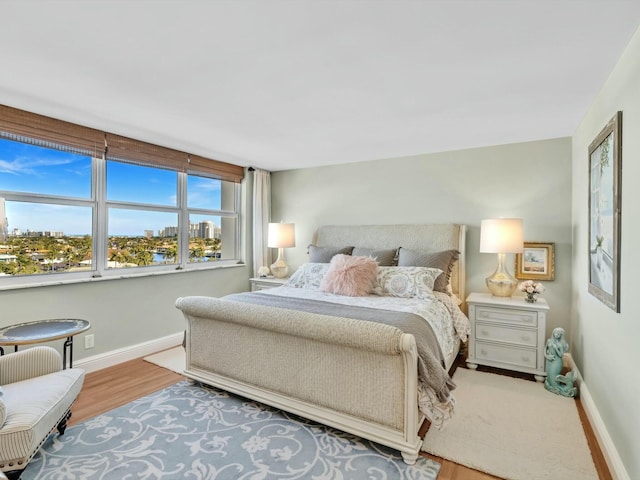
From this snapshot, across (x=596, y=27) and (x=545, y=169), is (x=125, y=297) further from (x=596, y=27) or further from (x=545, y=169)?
(x=545, y=169)

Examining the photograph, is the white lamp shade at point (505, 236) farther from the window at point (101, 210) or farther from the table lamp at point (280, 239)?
the window at point (101, 210)

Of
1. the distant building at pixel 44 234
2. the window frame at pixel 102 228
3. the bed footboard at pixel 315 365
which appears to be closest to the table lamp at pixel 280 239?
the window frame at pixel 102 228

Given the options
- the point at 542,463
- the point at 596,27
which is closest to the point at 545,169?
the point at 596,27

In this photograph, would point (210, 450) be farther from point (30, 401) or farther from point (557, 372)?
point (557, 372)

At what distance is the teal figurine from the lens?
8.77ft

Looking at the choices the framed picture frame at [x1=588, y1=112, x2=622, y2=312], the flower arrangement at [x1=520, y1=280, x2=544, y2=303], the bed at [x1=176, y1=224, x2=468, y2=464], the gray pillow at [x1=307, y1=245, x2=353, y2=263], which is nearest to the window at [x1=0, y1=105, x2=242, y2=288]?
the bed at [x1=176, y1=224, x2=468, y2=464]

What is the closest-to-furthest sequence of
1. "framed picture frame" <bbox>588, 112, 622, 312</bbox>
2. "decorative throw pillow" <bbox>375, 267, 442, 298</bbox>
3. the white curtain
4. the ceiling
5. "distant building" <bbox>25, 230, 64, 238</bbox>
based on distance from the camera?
the ceiling
"framed picture frame" <bbox>588, 112, 622, 312</bbox>
"distant building" <bbox>25, 230, 64, 238</bbox>
"decorative throw pillow" <bbox>375, 267, 442, 298</bbox>
the white curtain

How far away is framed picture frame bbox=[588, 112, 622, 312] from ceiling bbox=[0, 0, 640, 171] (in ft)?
1.34

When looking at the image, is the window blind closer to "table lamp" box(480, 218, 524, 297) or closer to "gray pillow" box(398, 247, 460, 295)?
"gray pillow" box(398, 247, 460, 295)

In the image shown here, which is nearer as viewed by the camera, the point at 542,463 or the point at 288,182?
the point at 542,463

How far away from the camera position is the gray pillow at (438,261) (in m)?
3.31

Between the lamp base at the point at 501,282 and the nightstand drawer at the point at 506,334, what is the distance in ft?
1.21

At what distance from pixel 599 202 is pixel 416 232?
5.95ft

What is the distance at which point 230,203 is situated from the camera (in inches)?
188
